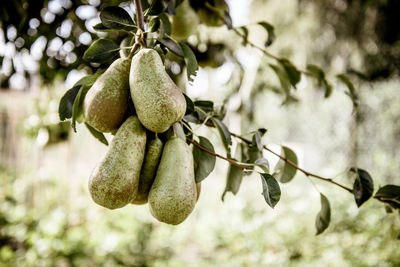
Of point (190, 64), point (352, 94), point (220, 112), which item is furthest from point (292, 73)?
point (190, 64)

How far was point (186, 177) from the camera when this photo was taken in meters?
0.52

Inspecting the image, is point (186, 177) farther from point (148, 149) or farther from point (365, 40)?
point (365, 40)

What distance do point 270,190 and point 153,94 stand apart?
→ 23cm

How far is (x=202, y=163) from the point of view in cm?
59

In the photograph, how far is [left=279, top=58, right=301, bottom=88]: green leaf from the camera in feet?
3.17

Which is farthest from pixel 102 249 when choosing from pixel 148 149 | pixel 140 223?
pixel 148 149

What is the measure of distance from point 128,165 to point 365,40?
456cm

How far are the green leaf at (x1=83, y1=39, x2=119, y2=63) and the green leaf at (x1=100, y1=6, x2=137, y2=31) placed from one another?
34 mm

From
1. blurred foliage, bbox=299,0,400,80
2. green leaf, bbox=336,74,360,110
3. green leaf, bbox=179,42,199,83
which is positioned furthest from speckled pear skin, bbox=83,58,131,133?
blurred foliage, bbox=299,0,400,80

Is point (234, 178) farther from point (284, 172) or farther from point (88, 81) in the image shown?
point (88, 81)

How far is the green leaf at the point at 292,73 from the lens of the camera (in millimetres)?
966

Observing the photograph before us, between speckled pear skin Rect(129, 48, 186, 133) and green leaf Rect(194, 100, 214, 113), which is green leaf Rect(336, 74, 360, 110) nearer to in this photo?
green leaf Rect(194, 100, 214, 113)

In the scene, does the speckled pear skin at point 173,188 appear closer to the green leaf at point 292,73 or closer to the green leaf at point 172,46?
the green leaf at point 172,46

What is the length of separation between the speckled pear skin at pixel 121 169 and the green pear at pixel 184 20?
0.43 metres
